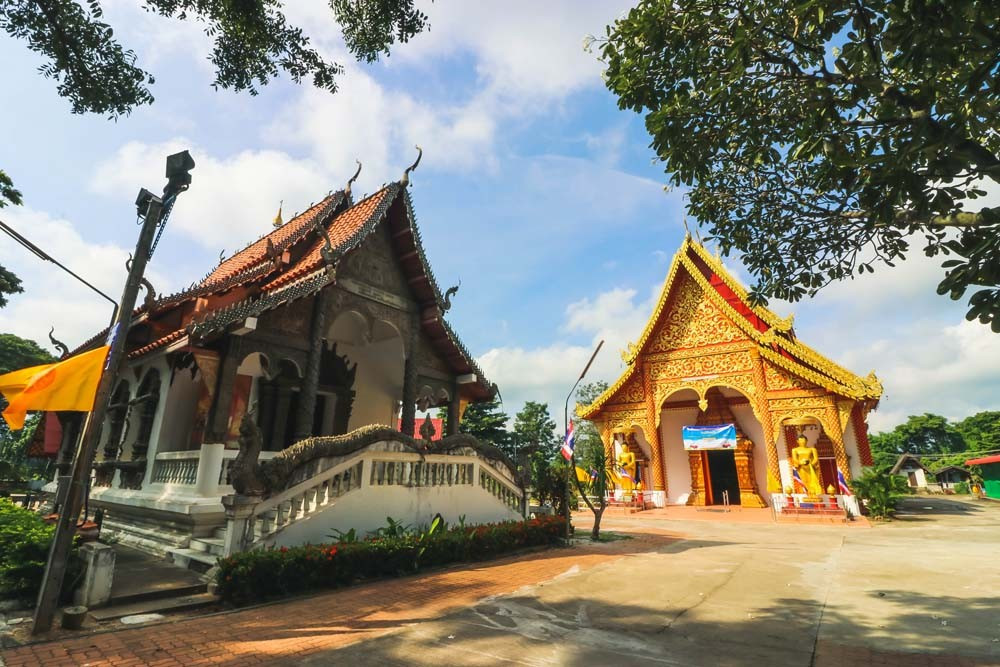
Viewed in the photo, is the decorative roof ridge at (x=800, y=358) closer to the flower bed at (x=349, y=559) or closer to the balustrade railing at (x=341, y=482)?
the balustrade railing at (x=341, y=482)

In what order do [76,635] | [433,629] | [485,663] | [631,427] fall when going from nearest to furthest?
[485,663], [76,635], [433,629], [631,427]

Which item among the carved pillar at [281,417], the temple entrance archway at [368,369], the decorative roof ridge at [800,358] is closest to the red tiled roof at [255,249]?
the temple entrance archway at [368,369]

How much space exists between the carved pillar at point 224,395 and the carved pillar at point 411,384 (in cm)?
366

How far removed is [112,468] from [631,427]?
58.6ft

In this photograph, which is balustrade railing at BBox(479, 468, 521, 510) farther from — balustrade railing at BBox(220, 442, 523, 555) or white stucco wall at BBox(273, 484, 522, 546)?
white stucco wall at BBox(273, 484, 522, 546)

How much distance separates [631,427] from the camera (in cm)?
2138

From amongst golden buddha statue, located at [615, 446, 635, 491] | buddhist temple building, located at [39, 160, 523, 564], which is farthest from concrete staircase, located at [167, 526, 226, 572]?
golden buddha statue, located at [615, 446, 635, 491]

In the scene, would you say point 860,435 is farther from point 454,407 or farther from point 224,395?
point 224,395

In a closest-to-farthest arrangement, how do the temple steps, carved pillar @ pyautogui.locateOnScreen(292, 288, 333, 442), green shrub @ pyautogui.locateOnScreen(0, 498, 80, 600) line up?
the temple steps < green shrub @ pyautogui.locateOnScreen(0, 498, 80, 600) < carved pillar @ pyautogui.locateOnScreen(292, 288, 333, 442)

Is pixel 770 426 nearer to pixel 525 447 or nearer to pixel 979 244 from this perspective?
pixel 525 447

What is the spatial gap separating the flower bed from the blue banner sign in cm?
1345

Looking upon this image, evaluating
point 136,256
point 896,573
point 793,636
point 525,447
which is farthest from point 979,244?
point 525,447

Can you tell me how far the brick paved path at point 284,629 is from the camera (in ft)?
12.2

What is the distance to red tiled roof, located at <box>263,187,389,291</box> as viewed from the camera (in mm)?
9508
